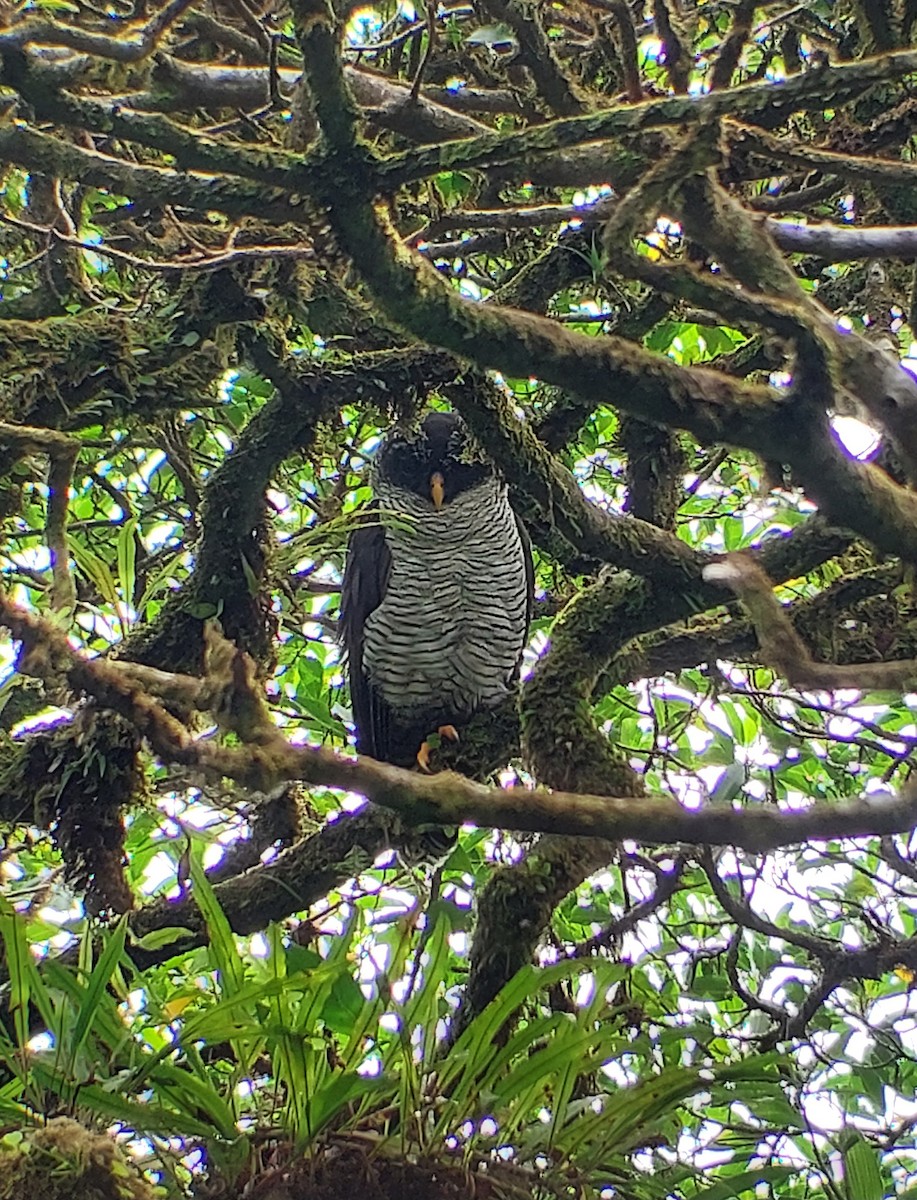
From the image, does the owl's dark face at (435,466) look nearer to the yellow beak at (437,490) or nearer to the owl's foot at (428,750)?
the yellow beak at (437,490)

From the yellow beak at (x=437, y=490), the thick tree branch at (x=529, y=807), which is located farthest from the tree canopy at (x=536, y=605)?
the yellow beak at (x=437, y=490)

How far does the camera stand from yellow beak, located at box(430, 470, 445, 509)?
364 cm

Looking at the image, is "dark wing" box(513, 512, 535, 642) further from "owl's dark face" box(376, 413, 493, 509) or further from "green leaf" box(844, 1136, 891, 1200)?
"green leaf" box(844, 1136, 891, 1200)

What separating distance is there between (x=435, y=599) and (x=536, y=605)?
37 centimetres

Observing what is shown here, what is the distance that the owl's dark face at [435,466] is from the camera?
143 inches

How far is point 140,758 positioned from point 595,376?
133 cm

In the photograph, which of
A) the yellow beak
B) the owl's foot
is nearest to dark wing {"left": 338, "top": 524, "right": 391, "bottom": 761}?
the yellow beak

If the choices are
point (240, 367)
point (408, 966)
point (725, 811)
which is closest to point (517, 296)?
point (240, 367)

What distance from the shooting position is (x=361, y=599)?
11.3ft

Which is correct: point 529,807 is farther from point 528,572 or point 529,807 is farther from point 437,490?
point 437,490

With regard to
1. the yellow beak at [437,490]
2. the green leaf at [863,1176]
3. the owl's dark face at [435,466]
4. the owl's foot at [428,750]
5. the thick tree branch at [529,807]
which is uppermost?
the owl's dark face at [435,466]

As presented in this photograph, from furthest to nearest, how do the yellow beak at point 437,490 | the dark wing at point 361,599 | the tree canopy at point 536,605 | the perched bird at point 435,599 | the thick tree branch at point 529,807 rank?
the yellow beak at point 437,490, the perched bird at point 435,599, the dark wing at point 361,599, the tree canopy at point 536,605, the thick tree branch at point 529,807

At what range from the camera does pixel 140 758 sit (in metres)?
2.33

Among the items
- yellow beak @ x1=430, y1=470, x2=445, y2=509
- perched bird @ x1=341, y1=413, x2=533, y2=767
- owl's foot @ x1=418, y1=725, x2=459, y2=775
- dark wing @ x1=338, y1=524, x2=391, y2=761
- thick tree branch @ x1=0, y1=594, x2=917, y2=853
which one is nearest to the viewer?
thick tree branch @ x1=0, y1=594, x2=917, y2=853
